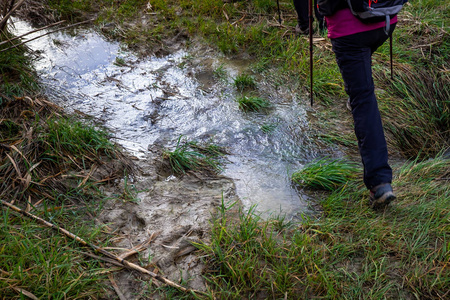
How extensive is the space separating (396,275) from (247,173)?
147 cm

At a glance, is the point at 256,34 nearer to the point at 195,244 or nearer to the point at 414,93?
the point at 414,93

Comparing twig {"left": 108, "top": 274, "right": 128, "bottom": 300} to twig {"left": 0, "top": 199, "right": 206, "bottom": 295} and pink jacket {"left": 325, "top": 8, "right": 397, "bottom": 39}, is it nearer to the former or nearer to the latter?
twig {"left": 0, "top": 199, "right": 206, "bottom": 295}

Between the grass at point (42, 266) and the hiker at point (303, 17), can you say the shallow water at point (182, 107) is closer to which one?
the hiker at point (303, 17)

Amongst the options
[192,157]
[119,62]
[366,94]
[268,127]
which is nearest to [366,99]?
[366,94]

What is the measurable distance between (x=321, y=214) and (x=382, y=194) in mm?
473

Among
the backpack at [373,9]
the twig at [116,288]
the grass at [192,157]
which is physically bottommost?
the grass at [192,157]

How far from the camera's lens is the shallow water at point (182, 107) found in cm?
332

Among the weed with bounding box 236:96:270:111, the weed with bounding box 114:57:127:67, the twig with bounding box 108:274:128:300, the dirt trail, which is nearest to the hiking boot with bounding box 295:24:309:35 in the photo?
the weed with bounding box 236:96:270:111

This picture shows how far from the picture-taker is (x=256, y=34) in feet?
17.0

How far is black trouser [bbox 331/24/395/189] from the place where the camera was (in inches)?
103

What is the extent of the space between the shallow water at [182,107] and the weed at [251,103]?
0.10 metres

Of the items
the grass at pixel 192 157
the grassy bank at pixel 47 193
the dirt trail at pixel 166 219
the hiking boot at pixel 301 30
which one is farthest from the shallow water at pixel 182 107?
the hiking boot at pixel 301 30

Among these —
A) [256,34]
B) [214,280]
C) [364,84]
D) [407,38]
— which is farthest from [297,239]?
[407,38]

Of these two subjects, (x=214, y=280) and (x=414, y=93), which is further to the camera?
(x=414, y=93)
